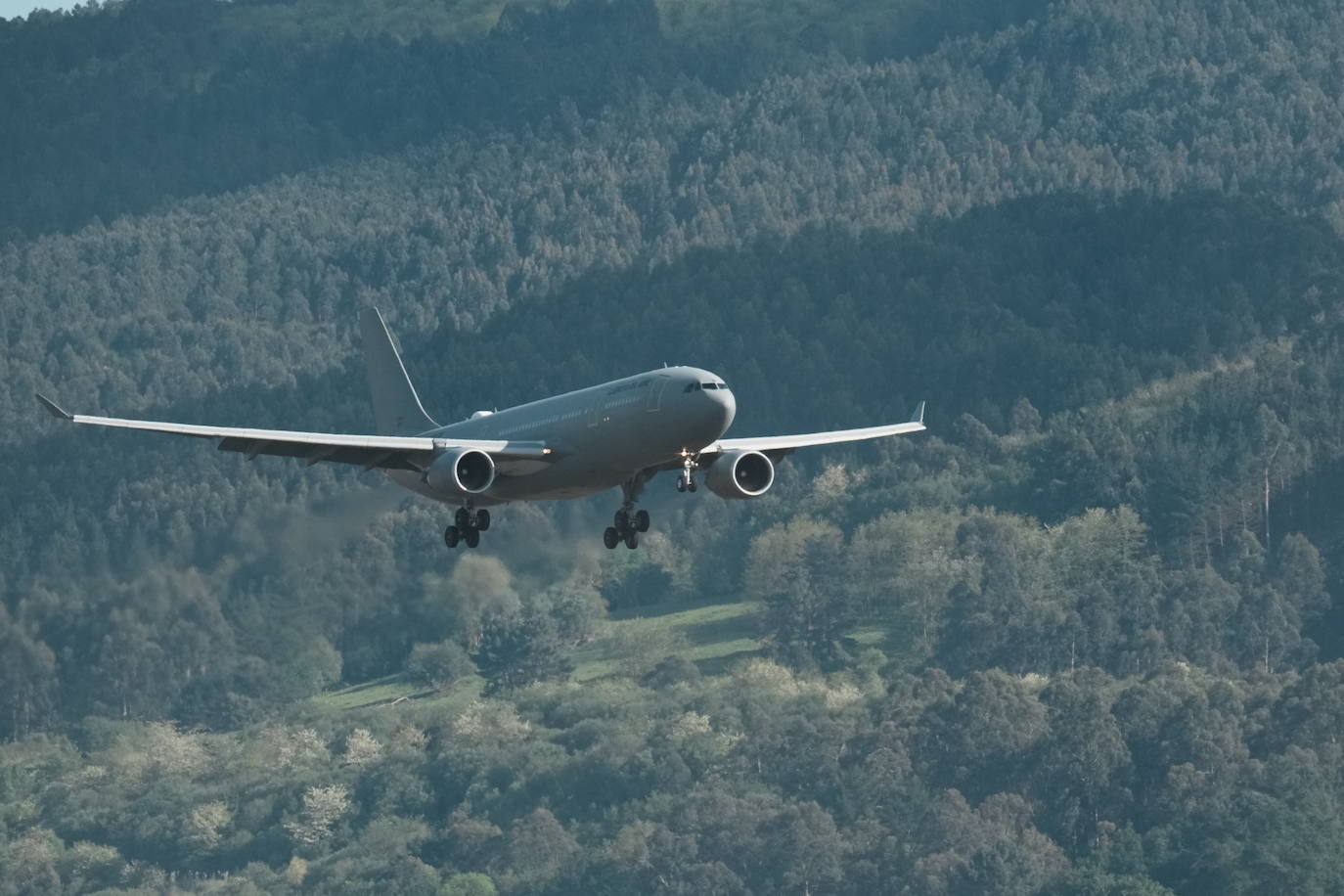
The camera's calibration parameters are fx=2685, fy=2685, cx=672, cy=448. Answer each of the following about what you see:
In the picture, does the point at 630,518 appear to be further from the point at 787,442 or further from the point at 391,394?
the point at 391,394

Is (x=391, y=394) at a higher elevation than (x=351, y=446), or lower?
higher

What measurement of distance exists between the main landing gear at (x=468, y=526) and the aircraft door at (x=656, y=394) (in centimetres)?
883

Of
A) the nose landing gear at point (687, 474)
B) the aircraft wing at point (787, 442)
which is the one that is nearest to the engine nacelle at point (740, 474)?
the aircraft wing at point (787, 442)

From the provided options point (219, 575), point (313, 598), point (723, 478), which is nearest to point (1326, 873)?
point (313, 598)

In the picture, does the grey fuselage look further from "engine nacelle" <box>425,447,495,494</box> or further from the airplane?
"engine nacelle" <box>425,447,495,494</box>

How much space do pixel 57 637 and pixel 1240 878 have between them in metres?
87.1

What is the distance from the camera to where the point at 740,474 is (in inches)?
2729

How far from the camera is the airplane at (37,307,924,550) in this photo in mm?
64875

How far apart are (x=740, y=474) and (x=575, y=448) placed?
4.51 meters

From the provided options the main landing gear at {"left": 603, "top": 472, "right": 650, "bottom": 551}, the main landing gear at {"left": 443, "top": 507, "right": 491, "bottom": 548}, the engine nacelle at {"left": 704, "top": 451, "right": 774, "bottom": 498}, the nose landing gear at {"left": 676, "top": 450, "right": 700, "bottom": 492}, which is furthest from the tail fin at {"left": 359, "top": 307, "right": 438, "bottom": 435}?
the nose landing gear at {"left": 676, "top": 450, "right": 700, "bottom": 492}

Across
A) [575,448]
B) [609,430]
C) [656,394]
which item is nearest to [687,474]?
[609,430]

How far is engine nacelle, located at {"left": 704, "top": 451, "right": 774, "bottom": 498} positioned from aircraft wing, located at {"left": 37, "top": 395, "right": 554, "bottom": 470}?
441 cm

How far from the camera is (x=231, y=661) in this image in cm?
18825

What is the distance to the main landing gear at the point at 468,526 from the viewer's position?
7256 cm
